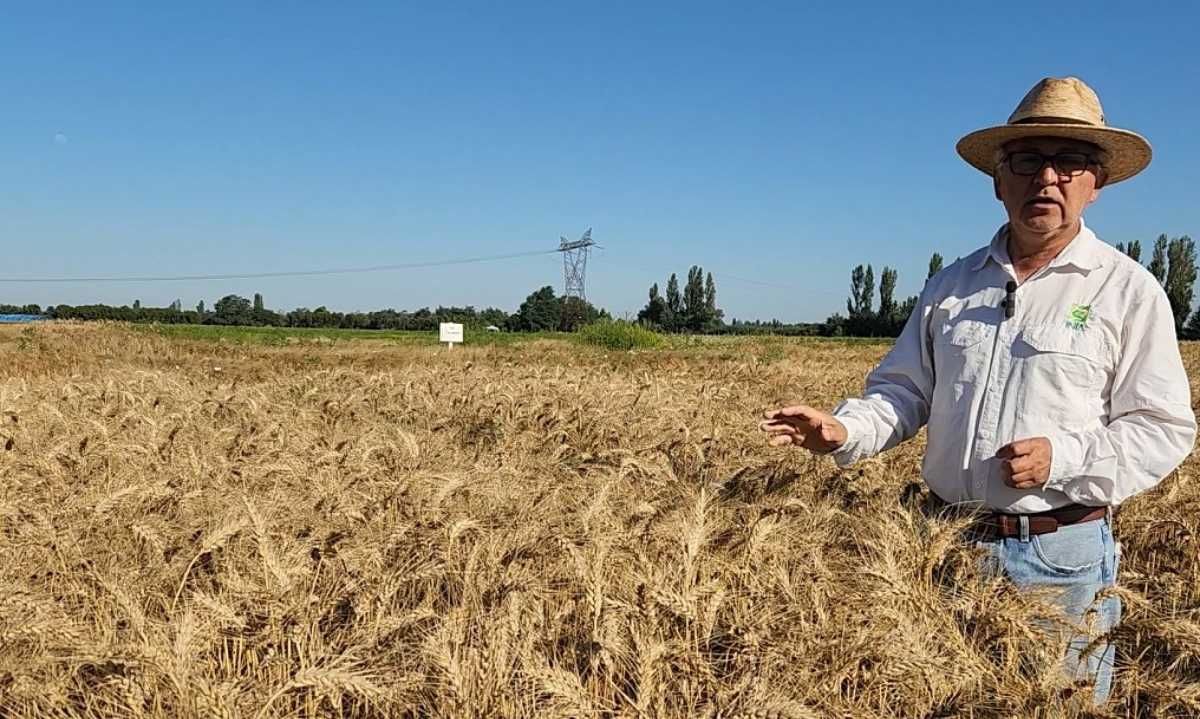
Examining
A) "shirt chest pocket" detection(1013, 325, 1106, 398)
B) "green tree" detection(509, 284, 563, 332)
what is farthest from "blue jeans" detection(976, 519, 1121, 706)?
"green tree" detection(509, 284, 563, 332)

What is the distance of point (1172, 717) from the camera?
75.0 inches

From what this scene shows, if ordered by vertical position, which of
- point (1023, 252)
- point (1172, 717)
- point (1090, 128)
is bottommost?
point (1172, 717)

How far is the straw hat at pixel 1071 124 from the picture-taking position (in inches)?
91.0

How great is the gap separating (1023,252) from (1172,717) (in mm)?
1312

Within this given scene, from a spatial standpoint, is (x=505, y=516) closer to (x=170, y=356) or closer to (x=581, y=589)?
(x=581, y=589)

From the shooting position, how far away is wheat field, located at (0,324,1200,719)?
197 centimetres

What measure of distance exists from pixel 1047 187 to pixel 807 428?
3.26 ft

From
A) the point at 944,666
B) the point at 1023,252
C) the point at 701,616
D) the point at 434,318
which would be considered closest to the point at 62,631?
the point at 701,616

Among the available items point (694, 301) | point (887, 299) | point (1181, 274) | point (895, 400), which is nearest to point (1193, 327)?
point (1181, 274)

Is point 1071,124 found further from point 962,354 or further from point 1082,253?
point 962,354

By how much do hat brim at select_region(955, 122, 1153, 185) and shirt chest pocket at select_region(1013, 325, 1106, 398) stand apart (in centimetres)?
57

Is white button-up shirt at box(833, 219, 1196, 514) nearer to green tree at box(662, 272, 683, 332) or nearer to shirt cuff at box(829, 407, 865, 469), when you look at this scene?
shirt cuff at box(829, 407, 865, 469)

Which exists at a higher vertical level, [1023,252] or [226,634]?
[1023,252]

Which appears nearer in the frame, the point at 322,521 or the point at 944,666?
the point at 944,666
